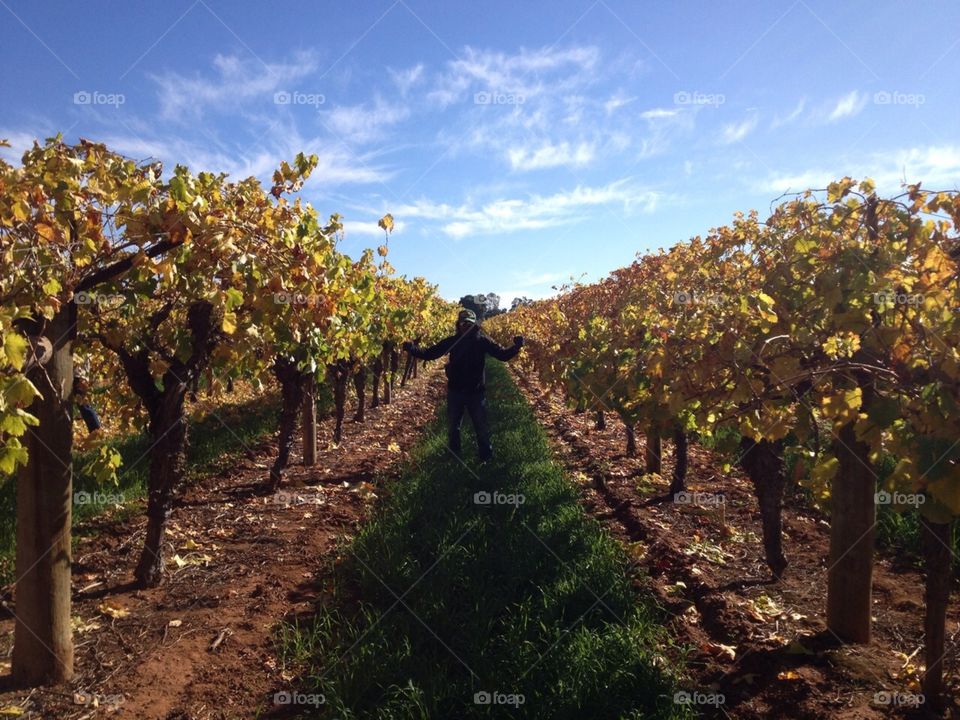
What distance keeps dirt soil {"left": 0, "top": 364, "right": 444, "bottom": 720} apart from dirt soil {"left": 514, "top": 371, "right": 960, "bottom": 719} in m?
2.74

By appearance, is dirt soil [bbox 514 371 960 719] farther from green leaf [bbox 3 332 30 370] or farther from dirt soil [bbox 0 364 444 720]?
green leaf [bbox 3 332 30 370]

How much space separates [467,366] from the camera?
764 centimetres

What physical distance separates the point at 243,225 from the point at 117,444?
7.41 meters

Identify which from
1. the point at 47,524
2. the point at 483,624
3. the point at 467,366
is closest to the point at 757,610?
the point at 483,624

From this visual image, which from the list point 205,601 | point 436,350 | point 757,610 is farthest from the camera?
point 436,350

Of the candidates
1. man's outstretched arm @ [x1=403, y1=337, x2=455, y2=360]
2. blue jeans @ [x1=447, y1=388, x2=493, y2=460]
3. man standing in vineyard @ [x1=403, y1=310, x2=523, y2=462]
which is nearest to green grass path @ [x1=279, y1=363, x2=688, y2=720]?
blue jeans @ [x1=447, y1=388, x2=493, y2=460]

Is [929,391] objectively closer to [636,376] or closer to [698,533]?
[636,376]

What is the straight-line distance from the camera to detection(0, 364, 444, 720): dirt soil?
3.44 meters

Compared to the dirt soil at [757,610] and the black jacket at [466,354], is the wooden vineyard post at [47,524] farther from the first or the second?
the black jacket at [466,354]

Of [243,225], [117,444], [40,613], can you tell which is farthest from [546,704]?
[117,444]

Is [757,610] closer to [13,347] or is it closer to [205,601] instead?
[205,601]

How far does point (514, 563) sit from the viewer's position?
5.01m

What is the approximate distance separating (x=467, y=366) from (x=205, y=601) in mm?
4027

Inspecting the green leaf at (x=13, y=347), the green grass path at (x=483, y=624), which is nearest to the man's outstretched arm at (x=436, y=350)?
the green grass path at (x=483, y=624)
